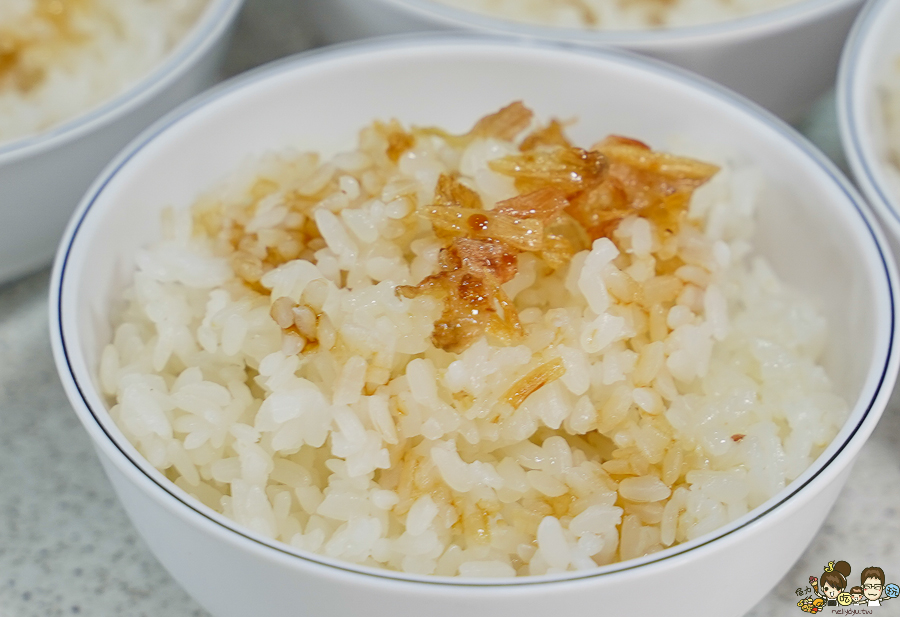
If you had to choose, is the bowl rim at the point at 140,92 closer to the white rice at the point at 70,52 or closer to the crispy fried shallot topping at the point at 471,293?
the white rice at the point at 70,52

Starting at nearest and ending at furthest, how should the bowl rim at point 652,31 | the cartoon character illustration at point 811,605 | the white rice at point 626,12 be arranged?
1. the cartoon character illustration at point 811,605
2. the bowl rim at point 652,31
3. the white rice at point 626,12

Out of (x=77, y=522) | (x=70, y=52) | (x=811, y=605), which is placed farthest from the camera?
(x=70, y=52)

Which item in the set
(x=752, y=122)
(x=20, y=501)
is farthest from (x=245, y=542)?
(x=752, y=122)

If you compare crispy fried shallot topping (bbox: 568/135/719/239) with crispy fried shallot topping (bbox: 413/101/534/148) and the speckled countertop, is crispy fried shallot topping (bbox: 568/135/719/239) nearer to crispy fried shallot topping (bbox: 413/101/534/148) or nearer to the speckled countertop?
crispy fried shallot topping (bbox: 413/101/534/148)

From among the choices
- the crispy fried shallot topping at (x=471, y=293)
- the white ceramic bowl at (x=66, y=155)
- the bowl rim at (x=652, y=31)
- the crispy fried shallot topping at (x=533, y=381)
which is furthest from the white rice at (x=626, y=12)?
the crispy fried shallot topping at (x=533, y=381)

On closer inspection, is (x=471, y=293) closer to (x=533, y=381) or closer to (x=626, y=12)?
(x=533, y=381)

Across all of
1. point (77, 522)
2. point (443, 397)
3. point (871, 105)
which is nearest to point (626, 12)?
point (871, 105)

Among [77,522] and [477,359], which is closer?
[477,359]
